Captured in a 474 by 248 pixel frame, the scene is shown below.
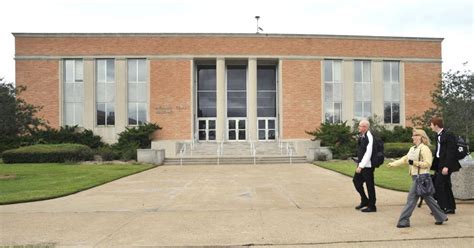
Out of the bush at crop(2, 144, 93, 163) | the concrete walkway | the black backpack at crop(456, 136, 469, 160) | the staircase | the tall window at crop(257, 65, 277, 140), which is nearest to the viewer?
the concrete walkway

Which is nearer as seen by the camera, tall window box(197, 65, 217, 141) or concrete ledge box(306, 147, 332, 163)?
concrete ledge box(306, 147, 332, 163)

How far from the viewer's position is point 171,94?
37438 millimetres

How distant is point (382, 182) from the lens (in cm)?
1327

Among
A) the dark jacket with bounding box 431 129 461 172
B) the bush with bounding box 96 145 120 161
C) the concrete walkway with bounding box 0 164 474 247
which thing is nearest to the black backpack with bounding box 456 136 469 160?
the dark jacket with bounding box 431 129 461 172

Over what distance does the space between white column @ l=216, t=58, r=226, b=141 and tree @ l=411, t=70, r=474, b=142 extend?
1837 centimetres

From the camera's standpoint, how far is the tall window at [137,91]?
3766 cm

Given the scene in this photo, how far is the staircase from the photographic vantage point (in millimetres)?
27188

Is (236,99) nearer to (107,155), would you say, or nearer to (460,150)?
(107,155)

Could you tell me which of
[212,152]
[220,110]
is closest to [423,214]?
[212,152]

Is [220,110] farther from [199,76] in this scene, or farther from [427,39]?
[427,39]

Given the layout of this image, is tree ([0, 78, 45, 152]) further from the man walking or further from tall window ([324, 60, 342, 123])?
tall window ([324, 60, 342, 123])

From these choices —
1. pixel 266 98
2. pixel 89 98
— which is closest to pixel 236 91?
pixel 266 98

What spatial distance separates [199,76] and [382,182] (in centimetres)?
2938

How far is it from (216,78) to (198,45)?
356cm
